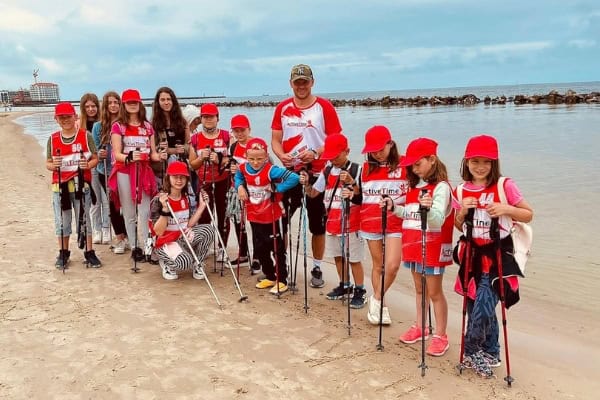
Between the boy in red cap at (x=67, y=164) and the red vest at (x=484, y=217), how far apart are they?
5289 mm

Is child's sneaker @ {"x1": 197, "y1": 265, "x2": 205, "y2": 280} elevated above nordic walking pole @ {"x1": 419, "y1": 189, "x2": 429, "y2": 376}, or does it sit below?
below

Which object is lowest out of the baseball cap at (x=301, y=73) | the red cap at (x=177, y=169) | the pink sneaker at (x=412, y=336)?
the pink sneaker at (x=412, y=336)

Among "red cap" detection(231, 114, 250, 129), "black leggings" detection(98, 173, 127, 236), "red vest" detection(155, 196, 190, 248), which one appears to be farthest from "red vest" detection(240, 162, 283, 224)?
"black leggings" detection(98, 173, 127, 236)

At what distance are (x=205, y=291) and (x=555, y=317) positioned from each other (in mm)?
4261

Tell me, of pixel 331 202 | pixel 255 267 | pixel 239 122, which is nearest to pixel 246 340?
pixel 331 202

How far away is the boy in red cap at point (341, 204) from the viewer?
17.3 ft

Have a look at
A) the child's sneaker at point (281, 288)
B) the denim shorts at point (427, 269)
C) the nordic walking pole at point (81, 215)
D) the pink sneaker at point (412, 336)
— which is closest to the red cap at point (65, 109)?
the nordic walking pole at point (81, 215)

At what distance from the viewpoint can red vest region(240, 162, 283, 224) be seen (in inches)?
244

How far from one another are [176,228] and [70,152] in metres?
1.87

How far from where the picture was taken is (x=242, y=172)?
6.39 m

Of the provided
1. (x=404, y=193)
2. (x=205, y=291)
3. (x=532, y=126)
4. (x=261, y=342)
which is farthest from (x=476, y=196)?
(x=532, y=126)

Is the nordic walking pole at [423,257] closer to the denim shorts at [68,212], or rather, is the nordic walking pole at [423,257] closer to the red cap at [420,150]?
the red cap at [420,150]

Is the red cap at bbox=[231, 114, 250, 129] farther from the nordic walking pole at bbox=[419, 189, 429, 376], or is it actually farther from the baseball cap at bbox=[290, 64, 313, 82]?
the nordic walking pole at bbox=[419, 189, 429, 376]

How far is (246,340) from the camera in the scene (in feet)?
16.4
